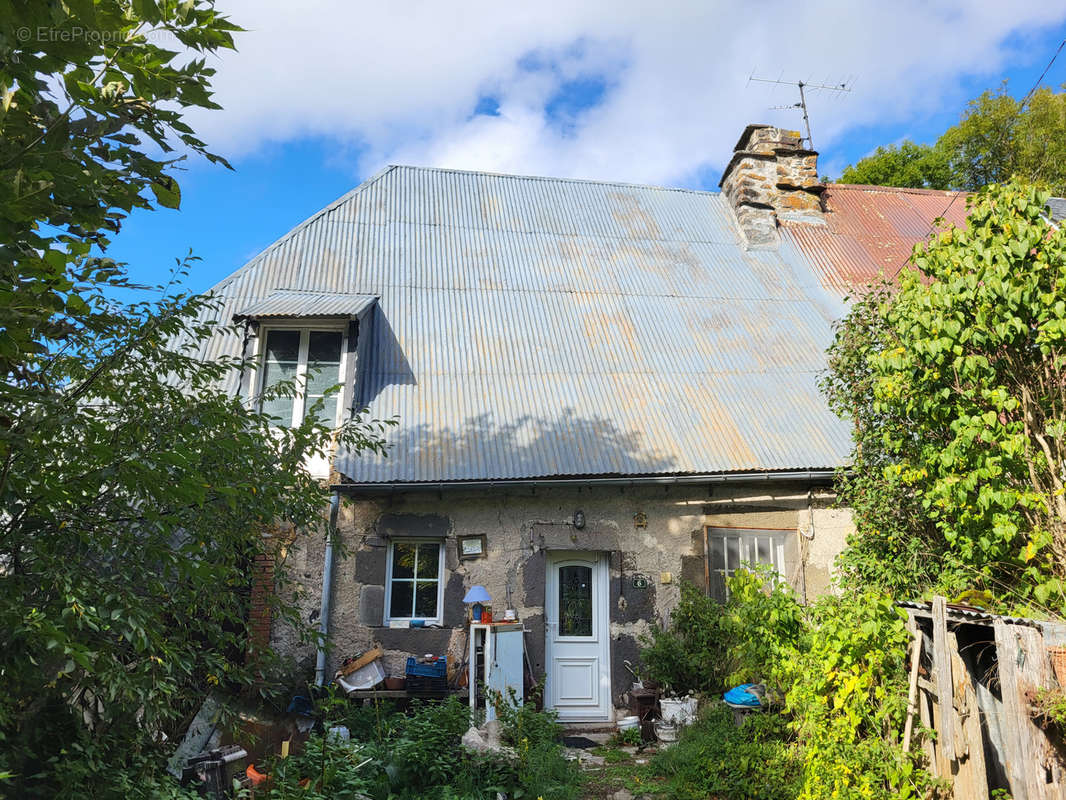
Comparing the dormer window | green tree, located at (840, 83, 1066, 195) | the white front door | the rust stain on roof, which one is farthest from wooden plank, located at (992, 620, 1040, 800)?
green tree, located at (840, 83, 1066, 195)

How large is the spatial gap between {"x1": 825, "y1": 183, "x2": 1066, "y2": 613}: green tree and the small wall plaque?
14.9 feet

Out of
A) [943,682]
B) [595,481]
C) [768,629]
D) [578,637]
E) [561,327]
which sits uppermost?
[561,327]

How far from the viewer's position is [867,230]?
1423cm

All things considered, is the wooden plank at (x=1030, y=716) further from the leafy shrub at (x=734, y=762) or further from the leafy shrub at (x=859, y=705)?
the leafy shrub at (x=734, y=762)

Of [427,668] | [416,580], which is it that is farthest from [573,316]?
[427,668]

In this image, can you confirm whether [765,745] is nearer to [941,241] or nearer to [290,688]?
[941,241]

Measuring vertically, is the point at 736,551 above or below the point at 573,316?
below

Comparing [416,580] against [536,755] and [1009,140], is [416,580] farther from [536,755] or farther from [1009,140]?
[1009,140]

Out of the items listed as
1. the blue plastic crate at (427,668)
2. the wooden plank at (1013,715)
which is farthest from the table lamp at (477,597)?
the wooden plank at (1013,715)

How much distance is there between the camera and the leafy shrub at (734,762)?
5906 mm

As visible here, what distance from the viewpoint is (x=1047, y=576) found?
5066 mm

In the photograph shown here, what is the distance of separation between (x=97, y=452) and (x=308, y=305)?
22.7 ft

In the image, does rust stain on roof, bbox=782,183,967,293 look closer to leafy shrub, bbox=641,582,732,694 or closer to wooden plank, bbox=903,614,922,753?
leafy shrub, bbox=641,582,732,694

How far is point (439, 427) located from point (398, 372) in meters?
1.14
